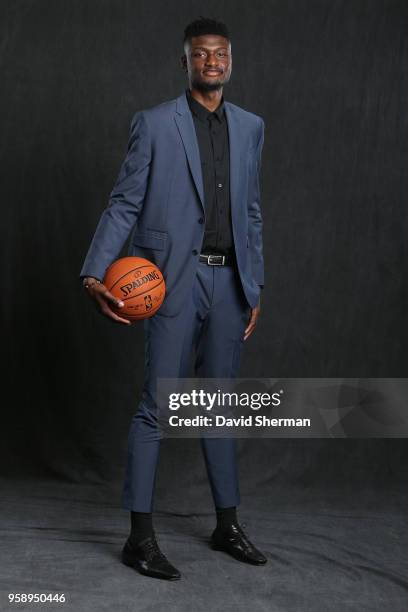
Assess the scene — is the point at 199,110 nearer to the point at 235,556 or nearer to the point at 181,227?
the point at 181,227

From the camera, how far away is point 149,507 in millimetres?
3357

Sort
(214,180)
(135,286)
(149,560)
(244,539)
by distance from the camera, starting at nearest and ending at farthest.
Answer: (135,286) < (149,560) < (214,180) < (244,539)

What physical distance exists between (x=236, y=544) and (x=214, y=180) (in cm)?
128

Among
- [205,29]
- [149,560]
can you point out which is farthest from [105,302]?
[205,29]

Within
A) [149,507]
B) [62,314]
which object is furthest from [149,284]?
[62,314]

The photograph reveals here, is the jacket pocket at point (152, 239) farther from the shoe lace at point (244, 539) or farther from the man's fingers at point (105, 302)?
the shoe lace at point (244, 539)

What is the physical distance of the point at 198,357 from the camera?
3541 mm

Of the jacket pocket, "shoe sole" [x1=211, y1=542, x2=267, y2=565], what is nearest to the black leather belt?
the jacket pocket

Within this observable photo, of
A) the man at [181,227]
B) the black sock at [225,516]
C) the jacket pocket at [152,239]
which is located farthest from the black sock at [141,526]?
the jacket pocket at [152,239]

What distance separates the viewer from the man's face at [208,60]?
3.31m

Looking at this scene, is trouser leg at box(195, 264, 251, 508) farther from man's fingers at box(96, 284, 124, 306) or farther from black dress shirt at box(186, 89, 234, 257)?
man's fingers at box(96, 284, 124, 306)

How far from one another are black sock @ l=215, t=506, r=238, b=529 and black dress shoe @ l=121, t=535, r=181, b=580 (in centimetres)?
29

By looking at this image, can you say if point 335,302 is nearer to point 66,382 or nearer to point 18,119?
point 66,382

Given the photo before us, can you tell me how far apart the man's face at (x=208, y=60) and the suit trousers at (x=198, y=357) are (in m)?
0.63
